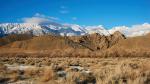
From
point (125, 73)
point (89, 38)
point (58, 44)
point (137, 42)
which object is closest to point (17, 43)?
point (58, 44)

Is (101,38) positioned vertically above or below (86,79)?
above

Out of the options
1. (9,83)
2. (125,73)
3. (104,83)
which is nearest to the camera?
(104,83)

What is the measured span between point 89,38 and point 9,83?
566ft

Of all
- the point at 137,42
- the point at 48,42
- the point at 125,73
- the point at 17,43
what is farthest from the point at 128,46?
the point at 125,73

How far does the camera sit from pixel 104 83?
12.1 metres

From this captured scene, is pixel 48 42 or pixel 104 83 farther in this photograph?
pixel 48 42

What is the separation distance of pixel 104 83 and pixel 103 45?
16170cm

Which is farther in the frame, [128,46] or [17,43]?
[17,43]

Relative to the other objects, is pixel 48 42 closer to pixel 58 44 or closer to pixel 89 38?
pixel 58 44

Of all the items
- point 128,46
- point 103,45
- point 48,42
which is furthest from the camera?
point 103,45

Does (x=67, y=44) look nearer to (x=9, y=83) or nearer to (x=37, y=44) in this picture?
(x=37, y=44)

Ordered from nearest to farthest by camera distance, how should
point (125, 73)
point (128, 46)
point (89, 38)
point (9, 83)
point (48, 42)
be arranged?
point (9, 83) → point (125, 73) → point (128, 46) → point (48, 42) → point (89, 38)

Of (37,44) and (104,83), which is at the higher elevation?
A: (37,44)

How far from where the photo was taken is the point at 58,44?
505ft
